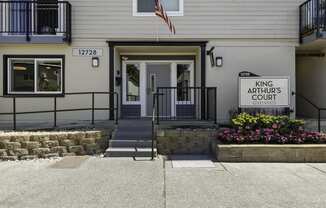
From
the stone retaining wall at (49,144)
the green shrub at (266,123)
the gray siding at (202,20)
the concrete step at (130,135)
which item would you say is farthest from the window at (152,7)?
the stone retaining wall at (49,144)

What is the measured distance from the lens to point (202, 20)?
46.9ft

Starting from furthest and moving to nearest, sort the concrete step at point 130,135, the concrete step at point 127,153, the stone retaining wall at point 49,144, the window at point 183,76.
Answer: the window at point 183,76
the concrete step at point 130,135
the concrete step at point 127,153
the stone retaining wall at point 49,144

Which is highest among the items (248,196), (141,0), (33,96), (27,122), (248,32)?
(141,0)

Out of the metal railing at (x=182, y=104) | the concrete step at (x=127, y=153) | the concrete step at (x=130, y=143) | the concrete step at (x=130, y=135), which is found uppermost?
the metal railing at (x=182, y=104)

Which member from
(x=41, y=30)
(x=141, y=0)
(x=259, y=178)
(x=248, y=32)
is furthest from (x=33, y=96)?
(x=259, y=178)

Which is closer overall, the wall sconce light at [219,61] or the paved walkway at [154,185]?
the paved walkway at [154,185]

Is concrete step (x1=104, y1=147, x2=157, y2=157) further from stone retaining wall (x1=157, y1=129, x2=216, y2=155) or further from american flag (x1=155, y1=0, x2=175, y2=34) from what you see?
american flag (x1=155, y1=0, x2=175, y2=34)

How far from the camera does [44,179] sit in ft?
28.0

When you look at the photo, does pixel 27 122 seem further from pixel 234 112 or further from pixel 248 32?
pixel 248 32

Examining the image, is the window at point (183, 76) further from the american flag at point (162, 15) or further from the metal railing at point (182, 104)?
the american flag at point (162, 15)

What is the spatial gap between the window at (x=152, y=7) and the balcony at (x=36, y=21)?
232cm

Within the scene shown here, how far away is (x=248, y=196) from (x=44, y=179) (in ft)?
13.5

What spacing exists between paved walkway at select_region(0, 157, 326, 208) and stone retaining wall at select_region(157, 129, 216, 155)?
1.34m

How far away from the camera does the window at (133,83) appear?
15.7 m
